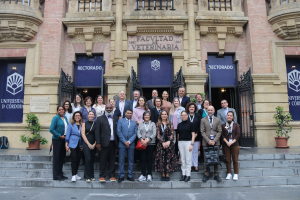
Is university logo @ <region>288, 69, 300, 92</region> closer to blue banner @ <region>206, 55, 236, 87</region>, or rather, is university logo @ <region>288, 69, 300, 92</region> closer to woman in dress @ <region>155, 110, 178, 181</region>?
blue banner @ <region>206, 55, 236, 87</region>

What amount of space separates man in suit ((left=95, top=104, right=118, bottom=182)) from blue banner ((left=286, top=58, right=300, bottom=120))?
29.9 feet

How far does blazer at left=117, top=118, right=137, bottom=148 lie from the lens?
6.01 meters

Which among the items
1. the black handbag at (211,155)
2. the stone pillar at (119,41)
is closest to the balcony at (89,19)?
the stone pillar at (119,41)

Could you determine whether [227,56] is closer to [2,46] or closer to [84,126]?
[84,126]

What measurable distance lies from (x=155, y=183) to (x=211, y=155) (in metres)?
1.70

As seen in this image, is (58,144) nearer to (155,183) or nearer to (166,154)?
(155,183)

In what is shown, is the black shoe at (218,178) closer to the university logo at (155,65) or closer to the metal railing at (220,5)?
the university logo at (155,65)

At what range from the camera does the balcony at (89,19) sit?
1070 cm

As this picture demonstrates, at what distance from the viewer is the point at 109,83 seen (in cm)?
1014

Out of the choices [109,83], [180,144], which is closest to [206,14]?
[109,83]

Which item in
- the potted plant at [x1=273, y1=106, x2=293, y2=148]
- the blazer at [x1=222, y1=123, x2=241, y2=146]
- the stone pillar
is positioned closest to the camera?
the blazer at [x1=222, y1=123, x2=241, y2=146]

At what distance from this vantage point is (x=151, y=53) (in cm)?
1096

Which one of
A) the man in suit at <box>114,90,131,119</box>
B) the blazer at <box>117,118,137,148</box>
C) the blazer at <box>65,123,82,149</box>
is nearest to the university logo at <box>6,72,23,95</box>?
the blazer at <box>65,123,82,149</box>

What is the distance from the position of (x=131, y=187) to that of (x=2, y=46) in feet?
31.8
